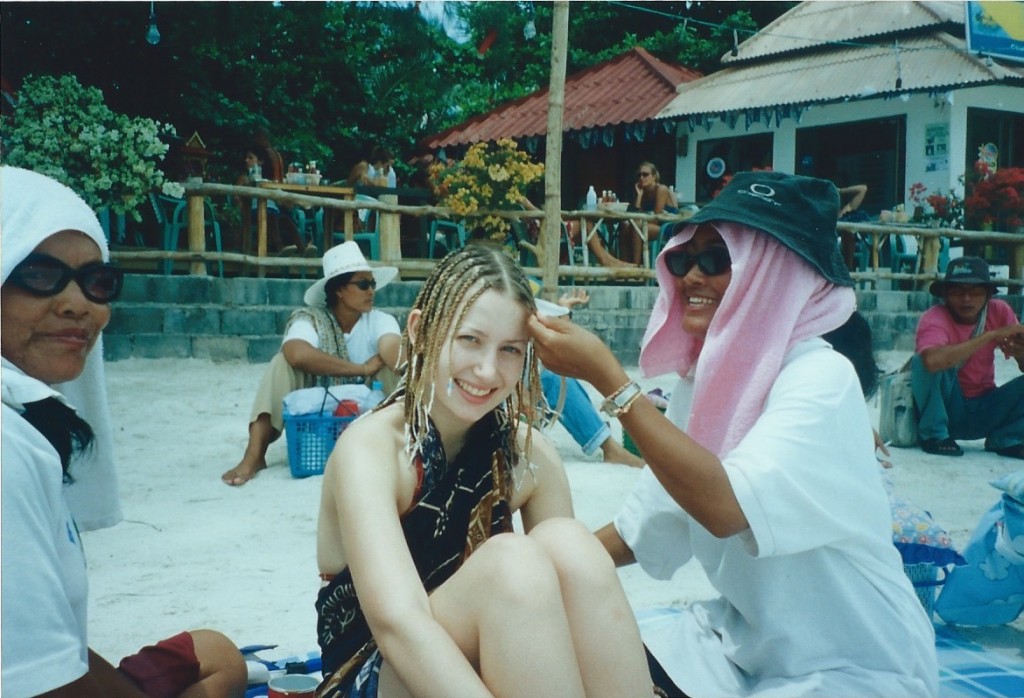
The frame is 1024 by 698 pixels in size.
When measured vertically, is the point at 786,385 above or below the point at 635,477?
above

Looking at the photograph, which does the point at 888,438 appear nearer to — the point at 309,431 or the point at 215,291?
the point at 309,431

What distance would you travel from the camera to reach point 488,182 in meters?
9.22

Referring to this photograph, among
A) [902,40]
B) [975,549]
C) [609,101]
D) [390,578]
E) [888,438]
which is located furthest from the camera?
[609,101]

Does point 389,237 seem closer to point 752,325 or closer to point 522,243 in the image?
point 522,243

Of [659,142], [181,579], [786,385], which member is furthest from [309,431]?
[659,142]

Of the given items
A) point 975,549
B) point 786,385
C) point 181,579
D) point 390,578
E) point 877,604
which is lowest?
point 181,579

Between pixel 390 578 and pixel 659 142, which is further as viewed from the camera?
pixel 659 142

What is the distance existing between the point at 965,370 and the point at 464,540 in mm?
5388

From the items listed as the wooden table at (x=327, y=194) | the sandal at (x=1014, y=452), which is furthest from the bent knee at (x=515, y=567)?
the wooden table at (x=327, y=194)

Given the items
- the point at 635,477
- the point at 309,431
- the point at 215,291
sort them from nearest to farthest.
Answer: the point at 309,431, the point at 635,477, the point at 215,291

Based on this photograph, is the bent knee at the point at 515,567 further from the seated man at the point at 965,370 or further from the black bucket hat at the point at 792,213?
the seated man at the point at 965,370

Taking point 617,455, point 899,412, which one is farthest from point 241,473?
point 899,412

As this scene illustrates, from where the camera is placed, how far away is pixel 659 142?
14.4 metres

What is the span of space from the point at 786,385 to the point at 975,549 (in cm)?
196
